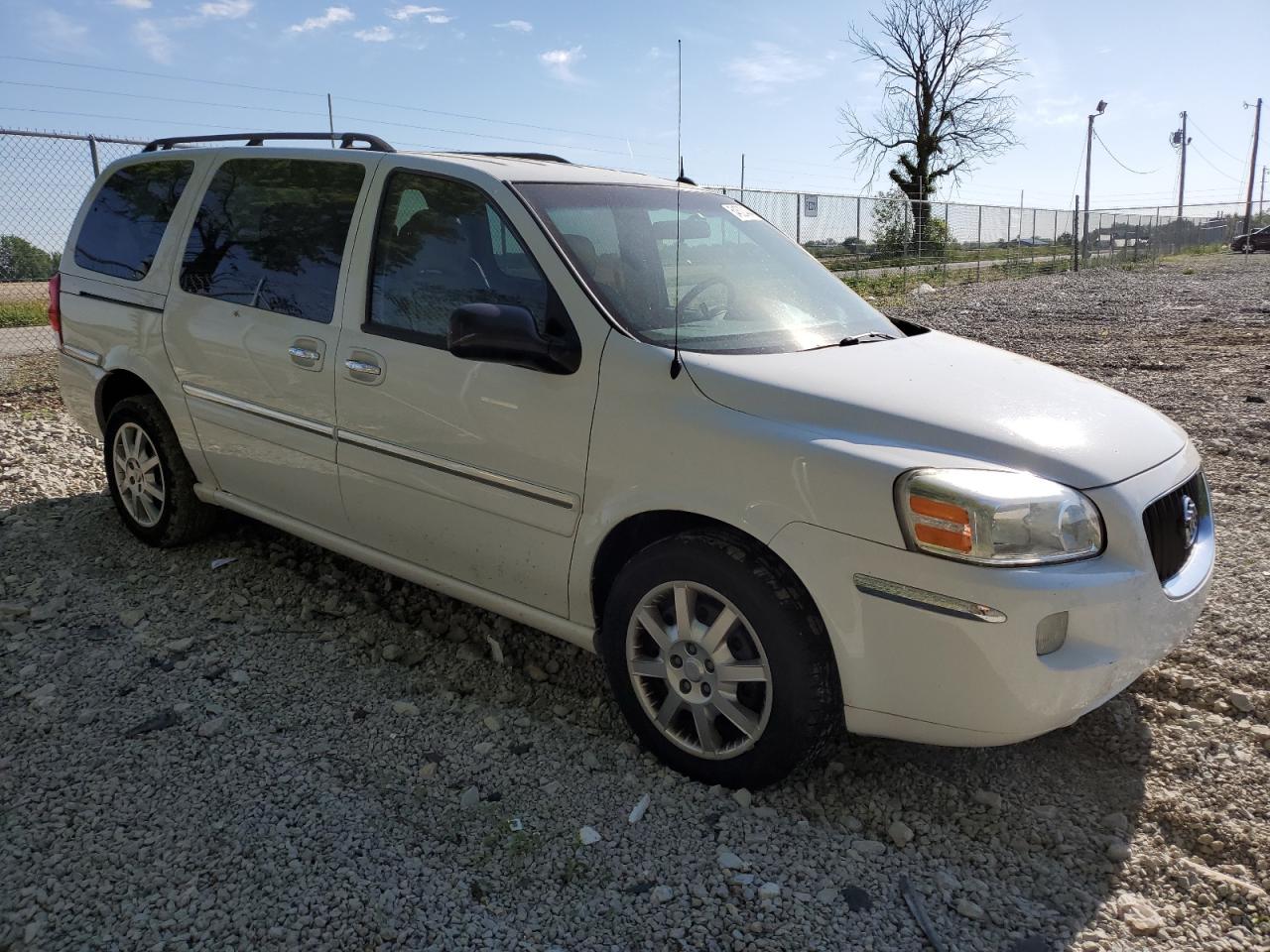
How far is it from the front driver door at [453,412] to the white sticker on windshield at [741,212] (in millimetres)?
1126

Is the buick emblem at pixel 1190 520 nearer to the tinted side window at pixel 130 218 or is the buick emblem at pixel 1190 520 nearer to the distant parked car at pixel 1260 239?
the tinted side window at pixel 130 218

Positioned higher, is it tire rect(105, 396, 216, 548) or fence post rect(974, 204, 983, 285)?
fence post rect(974, 204, 983, 285)

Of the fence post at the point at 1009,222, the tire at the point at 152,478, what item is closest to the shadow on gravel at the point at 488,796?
the tire at the point at 152,478

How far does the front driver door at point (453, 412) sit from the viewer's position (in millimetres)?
3119

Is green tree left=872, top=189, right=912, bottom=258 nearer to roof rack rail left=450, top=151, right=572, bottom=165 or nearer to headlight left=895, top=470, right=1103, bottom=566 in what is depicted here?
roof rack rail left=450, top=151, right=572, bottom=165

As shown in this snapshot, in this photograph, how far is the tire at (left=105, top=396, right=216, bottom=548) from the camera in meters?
4.61

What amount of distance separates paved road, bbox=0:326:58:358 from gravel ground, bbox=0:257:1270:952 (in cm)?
705

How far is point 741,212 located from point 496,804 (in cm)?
254

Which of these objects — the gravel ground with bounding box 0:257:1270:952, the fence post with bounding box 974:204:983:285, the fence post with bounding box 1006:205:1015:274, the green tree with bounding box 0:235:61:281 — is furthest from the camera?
the fence post with bounding box 1006:205:1015:274

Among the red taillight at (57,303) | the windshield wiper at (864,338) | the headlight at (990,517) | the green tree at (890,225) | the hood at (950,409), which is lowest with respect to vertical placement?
the headlight at (990,517)

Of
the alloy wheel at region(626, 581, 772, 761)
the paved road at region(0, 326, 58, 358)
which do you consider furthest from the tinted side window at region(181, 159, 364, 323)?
the paved road at region(0, 326, 58, 358)

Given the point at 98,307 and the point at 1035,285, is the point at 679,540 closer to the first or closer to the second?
the point at 98,307

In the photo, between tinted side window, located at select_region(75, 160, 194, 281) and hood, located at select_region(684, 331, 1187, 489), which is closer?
hood, located at select_region(684, 331, 1187, 489)

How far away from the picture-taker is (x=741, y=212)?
162 inches
